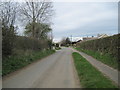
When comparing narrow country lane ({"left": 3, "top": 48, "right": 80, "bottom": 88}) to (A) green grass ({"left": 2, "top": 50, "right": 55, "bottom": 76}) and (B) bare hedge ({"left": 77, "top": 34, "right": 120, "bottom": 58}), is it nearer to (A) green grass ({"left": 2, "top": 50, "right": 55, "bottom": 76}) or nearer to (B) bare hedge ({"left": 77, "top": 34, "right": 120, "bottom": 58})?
(A) green grass ({"left": 2, "top": 50, "right": 55, "bottom": 76})

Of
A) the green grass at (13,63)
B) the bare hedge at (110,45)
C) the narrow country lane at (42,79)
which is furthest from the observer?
the bare hedge at (110,45)

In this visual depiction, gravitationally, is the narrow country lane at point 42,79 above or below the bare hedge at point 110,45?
below

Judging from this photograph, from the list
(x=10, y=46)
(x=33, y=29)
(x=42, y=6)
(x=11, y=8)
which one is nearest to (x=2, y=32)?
(x=10, y=46)

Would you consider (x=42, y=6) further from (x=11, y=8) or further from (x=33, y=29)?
(x=11, y=8)

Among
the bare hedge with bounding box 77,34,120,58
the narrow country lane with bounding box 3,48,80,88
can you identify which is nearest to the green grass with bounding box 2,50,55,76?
the narrow country lane with bounding box 3,48,80,88

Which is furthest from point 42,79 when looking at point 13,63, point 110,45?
point 110,45

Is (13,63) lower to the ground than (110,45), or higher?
lower

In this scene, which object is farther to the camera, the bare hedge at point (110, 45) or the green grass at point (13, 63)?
the bare hedge at point (110, 45)

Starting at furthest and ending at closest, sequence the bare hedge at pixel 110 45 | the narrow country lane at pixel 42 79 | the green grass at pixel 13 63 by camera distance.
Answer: the bare hedge at pixel 110 45, the green grass at pixel 13 63, the narrow country lane at pixel 42 79

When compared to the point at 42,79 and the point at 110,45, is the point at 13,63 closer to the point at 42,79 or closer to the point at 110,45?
the point at 42,79

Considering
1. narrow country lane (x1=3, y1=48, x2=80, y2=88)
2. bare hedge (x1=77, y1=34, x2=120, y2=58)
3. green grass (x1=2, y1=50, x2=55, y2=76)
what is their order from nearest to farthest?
narrow country lane (x1=3, y1=48, x2=80, y2=88) → green grass (x1=2, y1=50, x2=55, y2=76) → bare hedge (x1=77, y1=34, x2=120, y2=58)

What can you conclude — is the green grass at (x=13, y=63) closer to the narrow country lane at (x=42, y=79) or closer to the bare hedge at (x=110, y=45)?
the narrow country lane at (x=42, y=79)

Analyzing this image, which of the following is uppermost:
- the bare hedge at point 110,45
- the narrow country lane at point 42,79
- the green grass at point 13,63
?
the bare hedge at point 110,45

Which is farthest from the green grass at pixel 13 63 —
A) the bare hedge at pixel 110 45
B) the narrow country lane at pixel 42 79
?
the bare hedge at pixel 110 45
